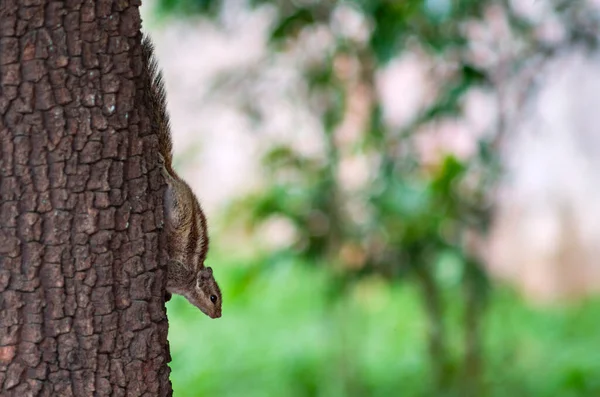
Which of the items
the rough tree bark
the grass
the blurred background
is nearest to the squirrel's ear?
the rough tree bark

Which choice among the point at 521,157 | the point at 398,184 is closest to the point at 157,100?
the point at 398,184

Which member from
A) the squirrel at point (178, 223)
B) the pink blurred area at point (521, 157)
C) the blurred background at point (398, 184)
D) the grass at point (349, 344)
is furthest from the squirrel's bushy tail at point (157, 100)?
the pink blurred area at point (521, 157)

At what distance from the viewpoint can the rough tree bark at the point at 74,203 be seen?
1.44 m

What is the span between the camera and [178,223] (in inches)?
73.4

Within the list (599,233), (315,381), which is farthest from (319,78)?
(599,233)

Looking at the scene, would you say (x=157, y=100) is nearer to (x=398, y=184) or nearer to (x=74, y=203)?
(x=74, y=203)

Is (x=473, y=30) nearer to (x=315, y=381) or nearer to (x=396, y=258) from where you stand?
(x=396, y=258)

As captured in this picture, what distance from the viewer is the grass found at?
449 cm

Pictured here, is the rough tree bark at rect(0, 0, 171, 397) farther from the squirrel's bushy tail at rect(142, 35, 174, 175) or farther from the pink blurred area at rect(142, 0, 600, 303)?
the pink blurred area at rect(142, 0, 600, 303)

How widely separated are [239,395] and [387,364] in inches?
35.3

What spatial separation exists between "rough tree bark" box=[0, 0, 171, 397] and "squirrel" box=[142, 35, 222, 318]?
101 mm

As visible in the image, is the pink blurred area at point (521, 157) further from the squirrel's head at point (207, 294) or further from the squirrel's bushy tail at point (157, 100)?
the squirrel's bushy tail at point (157, 100)

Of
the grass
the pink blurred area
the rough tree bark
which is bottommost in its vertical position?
the rough tree bark

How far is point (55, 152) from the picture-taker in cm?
146
